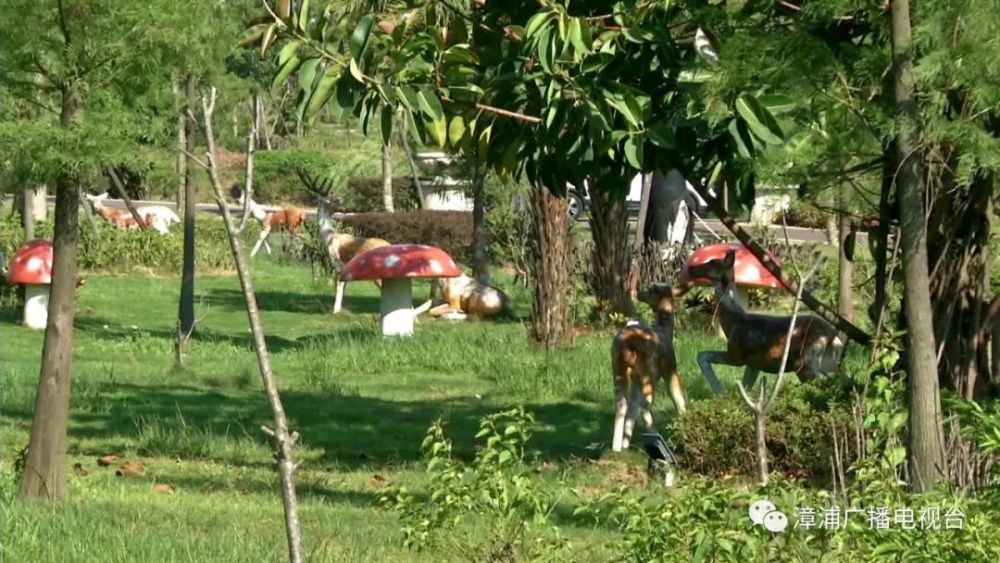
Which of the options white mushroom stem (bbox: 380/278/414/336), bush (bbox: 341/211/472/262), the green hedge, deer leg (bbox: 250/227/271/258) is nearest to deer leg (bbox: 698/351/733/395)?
white mushroom stem (bbox: 380/278/414/336)

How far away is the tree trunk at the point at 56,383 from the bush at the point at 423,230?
22.7 meters

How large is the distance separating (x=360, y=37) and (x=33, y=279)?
13.8m

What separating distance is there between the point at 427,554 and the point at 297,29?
2.25 meters

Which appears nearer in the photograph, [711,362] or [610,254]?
[711,362]

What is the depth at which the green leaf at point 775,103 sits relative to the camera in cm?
709

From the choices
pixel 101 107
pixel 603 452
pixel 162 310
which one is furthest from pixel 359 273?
pixel 101 107

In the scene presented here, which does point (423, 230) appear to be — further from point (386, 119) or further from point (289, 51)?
point (289, 51)

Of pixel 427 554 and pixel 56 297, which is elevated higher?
pixel 56 297

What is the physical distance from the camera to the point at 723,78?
24.6ft

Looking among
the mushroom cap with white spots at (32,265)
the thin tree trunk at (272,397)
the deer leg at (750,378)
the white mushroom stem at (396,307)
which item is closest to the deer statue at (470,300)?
→ the white mushroom stem at (396,307)

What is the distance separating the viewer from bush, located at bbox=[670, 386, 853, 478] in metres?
10.2

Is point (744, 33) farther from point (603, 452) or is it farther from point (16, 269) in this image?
point (16, 269)

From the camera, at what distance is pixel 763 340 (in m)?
11.5

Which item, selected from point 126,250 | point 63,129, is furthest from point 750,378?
point 126,250
